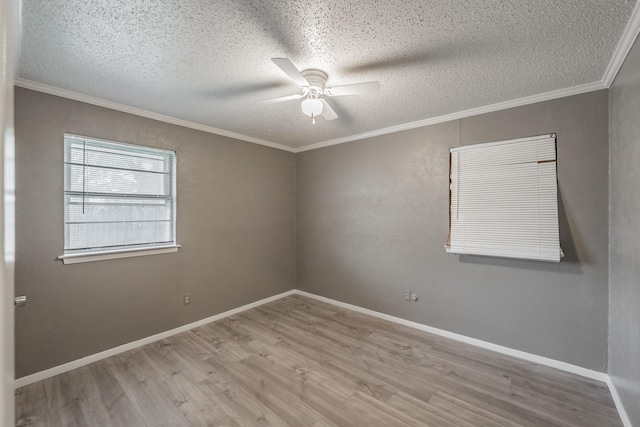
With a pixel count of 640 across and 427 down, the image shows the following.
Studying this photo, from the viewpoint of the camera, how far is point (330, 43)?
1780 mm

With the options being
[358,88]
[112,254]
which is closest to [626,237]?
[358,88]

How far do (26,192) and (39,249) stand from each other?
1.63 ft

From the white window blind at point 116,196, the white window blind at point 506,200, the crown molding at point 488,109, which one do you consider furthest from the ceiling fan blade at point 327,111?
the white window blind at point 116,196

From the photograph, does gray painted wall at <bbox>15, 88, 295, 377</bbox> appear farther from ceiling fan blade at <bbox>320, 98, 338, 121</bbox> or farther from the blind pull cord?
ceiling fan blade at <bbox>320, 98, 338, 121</bbox>

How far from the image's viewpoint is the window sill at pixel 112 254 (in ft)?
8.15

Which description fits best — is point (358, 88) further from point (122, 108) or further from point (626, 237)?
point (122, 108)

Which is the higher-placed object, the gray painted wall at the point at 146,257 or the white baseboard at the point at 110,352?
the gray painted wall at the point at 146,257

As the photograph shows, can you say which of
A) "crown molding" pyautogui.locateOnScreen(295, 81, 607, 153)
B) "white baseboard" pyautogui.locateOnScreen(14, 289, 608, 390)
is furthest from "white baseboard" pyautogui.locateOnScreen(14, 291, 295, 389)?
"crown molding" pyautogui.locateOnScreen(295, 81, 607, 153)

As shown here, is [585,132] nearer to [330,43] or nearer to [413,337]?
[330,43]

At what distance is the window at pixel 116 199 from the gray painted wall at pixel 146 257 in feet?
0.30

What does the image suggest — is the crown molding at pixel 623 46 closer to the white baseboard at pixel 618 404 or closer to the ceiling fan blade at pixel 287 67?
the ceiling fan blade at pixel 287 67

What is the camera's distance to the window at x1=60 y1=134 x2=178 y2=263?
2.55 meters

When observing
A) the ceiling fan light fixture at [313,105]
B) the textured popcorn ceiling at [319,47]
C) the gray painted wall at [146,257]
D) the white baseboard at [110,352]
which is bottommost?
the white baseboard at [110,352]

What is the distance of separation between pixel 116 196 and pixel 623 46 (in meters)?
4.35
